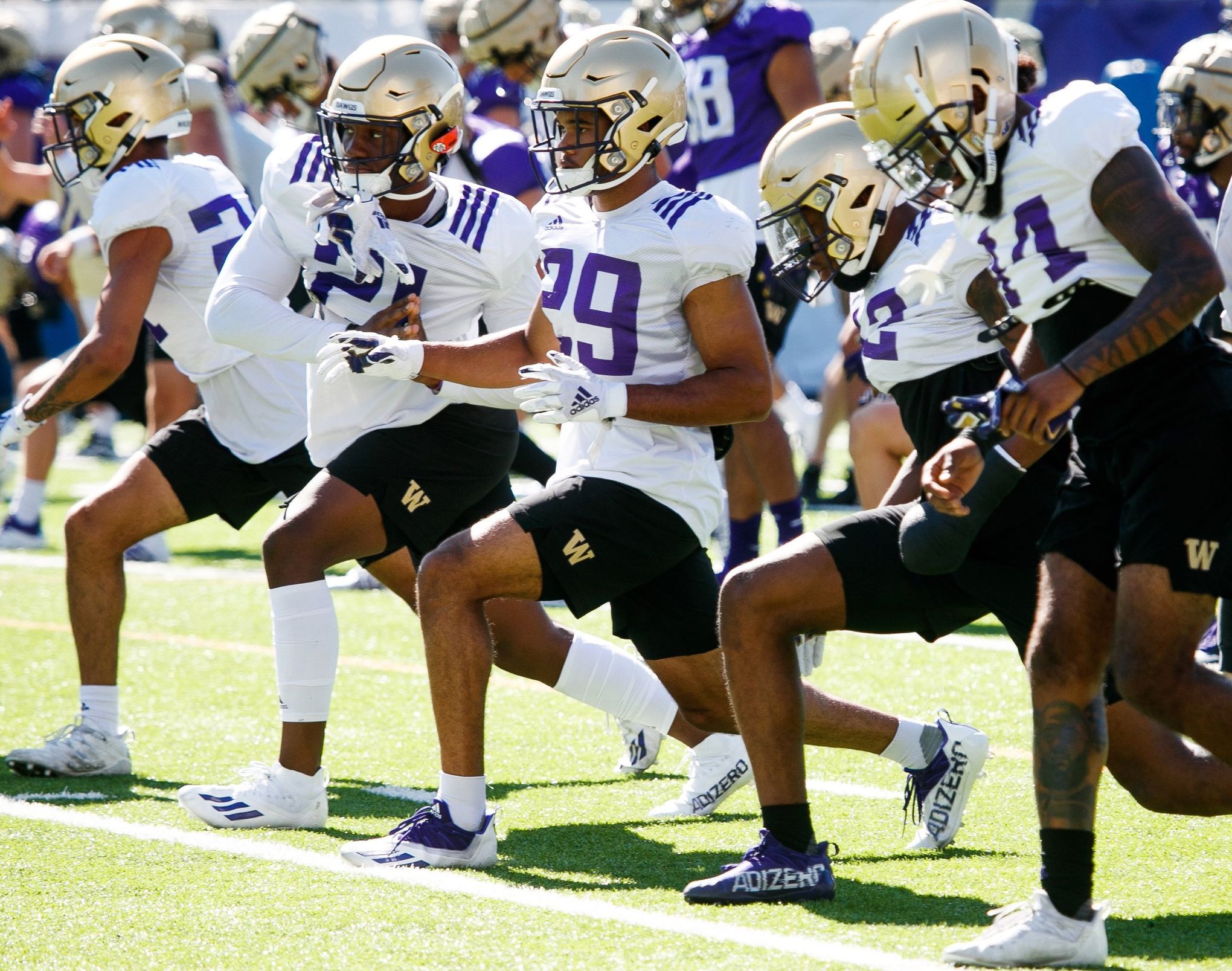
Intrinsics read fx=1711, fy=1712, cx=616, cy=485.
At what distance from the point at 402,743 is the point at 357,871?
1.40 meters

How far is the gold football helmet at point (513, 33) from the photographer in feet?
24.2

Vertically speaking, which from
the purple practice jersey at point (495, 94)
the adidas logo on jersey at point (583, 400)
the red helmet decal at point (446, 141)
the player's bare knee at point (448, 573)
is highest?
the purple practice jersey at point (495, 94)

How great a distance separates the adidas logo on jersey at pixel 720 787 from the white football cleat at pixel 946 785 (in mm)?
439

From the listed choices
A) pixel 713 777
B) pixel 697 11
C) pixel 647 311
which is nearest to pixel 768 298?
pixel 697 11

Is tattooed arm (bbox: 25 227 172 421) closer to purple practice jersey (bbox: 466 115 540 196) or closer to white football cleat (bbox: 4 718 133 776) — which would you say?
white football cleat (bbox: 4 718 133 776)

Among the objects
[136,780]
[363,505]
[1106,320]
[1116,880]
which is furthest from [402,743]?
[1106,320]

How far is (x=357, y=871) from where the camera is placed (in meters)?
3.60

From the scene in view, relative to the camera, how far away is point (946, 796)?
3.84 meters

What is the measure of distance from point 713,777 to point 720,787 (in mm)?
29

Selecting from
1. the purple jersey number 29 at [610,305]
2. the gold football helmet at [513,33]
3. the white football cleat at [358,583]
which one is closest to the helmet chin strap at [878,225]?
the purple jersey number 29 at [610,305]

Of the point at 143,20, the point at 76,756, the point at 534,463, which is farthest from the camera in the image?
the point at 143,20

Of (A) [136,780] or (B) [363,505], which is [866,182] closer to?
(B) [363,505]

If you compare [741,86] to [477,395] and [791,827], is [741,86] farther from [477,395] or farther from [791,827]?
[791,827]

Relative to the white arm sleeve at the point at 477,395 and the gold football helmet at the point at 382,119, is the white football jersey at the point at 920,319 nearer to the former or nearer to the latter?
the white arm sleeve at the point at 477,395
